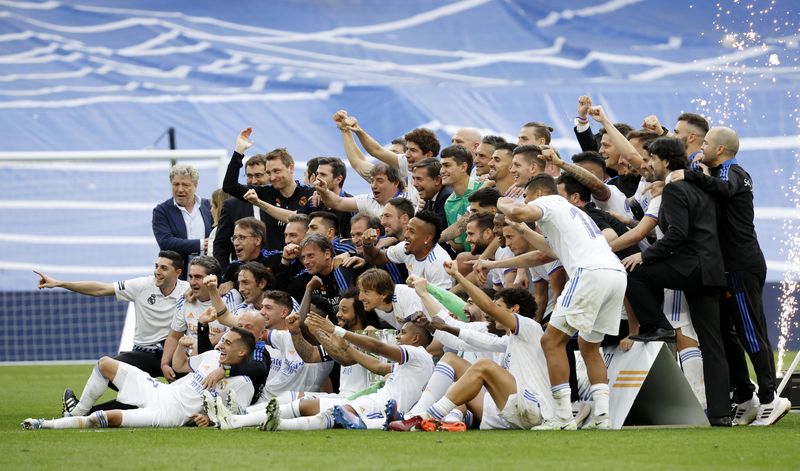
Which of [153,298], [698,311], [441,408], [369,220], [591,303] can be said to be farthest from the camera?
[153,298]

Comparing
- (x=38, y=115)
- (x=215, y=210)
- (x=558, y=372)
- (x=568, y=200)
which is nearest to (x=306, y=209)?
(x=215, y=210)

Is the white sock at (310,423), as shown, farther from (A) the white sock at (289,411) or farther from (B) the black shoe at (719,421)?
(B) the black shoe at (719,421)

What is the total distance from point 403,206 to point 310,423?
2.46 m

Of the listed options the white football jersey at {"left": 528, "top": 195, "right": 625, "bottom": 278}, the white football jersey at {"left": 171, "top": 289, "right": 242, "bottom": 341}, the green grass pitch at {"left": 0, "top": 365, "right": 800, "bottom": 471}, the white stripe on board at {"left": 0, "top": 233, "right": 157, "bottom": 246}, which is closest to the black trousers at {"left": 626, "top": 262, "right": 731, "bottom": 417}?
the green grass pitch at {"left": 0, "top": 365, "right": 800, "bottom": 471}

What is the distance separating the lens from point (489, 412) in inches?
377

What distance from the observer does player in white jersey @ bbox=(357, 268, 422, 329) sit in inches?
401

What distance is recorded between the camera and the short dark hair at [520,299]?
953cm

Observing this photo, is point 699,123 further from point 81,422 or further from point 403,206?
point 81,422

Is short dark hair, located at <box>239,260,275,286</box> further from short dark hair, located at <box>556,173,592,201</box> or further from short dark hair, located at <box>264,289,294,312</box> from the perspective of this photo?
short dark hair, located at <box>556,173,592,201</box>

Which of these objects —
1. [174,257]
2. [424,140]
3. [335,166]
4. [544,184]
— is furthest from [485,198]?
[174,257]

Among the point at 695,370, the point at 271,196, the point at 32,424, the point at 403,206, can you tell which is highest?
the point at 271,196

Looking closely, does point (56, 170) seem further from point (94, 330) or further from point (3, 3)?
point (3, 3)

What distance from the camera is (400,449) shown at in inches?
315

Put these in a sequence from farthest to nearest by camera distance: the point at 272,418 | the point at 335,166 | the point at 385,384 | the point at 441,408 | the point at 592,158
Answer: the point at 335,166
the point at 592,158
the point at 385,384
the point at 272,418
the point at 441,408
